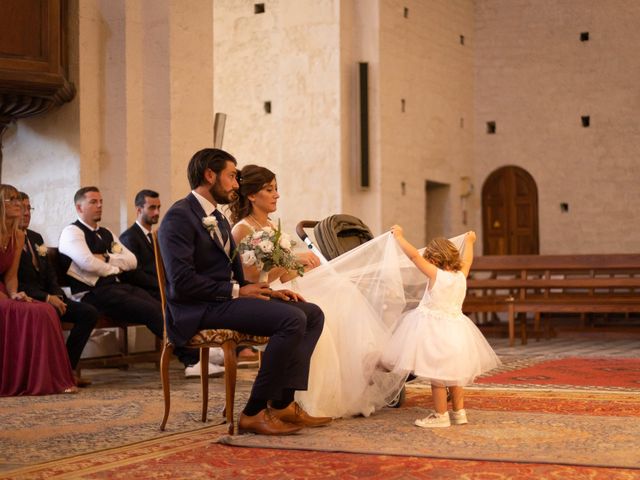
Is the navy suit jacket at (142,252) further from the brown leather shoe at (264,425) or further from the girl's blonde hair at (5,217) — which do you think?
the brown leather shoe at (264,425)

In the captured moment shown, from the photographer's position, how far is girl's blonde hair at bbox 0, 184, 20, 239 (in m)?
6.77

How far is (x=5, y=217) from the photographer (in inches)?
270

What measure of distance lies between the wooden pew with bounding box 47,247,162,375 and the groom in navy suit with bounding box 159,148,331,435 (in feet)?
9.28

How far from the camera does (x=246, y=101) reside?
1577cm

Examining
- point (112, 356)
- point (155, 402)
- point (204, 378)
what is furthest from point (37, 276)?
point (204, 378)

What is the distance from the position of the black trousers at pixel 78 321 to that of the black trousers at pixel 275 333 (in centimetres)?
270

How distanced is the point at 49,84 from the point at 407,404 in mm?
4166

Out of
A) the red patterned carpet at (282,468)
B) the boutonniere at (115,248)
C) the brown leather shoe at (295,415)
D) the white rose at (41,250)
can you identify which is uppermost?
the boutonniere at (115,248)

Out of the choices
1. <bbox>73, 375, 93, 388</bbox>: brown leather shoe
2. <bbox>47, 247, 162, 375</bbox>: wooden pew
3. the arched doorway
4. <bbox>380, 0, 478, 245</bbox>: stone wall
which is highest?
<bbox>380, 0, 478, 245</bbox>: stone wall

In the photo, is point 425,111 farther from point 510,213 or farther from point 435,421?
point 435,421

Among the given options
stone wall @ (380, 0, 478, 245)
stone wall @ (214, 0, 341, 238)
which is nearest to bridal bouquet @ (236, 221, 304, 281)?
stone wall @ (214, 0, 341, 238)

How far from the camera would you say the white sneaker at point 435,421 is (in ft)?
15.7

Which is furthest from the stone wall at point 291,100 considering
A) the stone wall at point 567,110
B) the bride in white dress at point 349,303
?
the bride in white dress at point 349,303

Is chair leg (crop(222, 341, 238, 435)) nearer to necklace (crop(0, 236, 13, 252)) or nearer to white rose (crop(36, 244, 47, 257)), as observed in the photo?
necklace (crop(0, 236, 13, 252))
